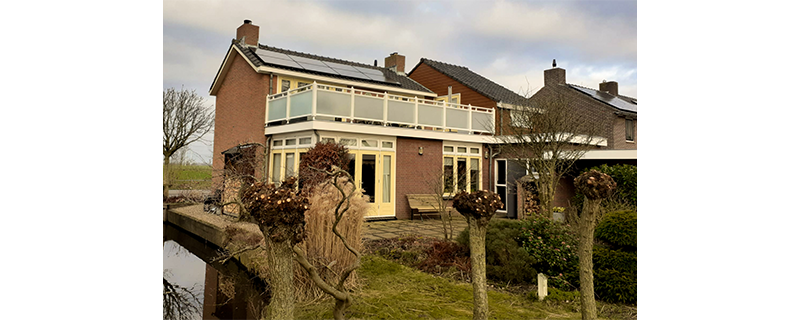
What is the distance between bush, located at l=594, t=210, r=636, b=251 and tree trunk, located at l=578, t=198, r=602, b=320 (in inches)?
71.1

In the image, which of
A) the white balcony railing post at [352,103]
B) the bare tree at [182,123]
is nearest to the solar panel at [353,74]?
the white balcony railing post at [352,103]

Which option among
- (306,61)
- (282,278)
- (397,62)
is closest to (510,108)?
(397,62)

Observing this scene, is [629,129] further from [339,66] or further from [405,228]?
[405,228]

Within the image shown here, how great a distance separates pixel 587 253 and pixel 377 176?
781cm

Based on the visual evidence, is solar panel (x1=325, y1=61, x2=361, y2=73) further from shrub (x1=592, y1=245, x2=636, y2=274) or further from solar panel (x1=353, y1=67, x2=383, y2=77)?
shrub (x1=592, y1=245, x2=636, y2=274)

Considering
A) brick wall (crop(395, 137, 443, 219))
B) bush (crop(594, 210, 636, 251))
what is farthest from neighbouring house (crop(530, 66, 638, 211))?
bush (crop(594, 210, 636, 251))

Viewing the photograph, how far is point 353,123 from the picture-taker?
10.2 meters

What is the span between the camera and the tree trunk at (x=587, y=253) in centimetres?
323

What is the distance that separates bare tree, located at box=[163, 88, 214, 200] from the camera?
13055 mm

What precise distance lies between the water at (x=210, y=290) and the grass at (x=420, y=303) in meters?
1.19

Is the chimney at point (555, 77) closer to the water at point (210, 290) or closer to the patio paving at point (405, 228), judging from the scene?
the patio paving at point (405, 228)
